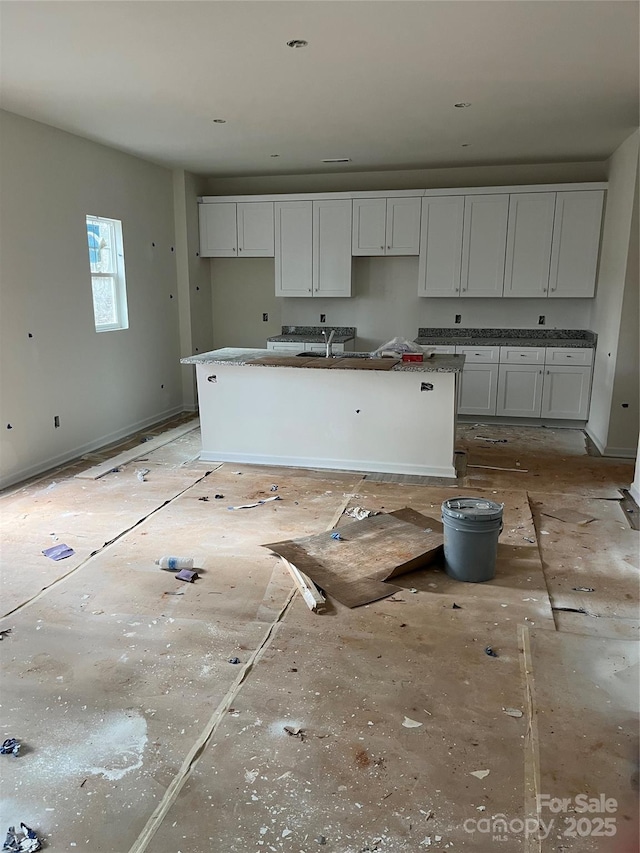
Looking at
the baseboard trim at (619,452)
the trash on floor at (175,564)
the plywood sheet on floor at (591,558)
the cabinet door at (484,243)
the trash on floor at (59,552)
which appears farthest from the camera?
the cabinet door at (484,243)

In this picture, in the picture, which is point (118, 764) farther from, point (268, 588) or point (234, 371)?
point (234, 371)

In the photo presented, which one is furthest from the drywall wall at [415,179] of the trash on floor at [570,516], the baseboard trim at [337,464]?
the trash on floor at [570,516]

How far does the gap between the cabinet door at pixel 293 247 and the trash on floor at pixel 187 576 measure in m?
4.67

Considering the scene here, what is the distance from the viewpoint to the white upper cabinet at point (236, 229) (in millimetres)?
7355

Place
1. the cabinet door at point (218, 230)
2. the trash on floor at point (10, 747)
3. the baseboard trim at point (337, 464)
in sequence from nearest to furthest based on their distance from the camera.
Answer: the trash on floor at point (10, 747)
the baseboard trim at point (337, 464)
the cabinet door at point (218, 230)

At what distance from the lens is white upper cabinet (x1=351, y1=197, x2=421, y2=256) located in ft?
22.6

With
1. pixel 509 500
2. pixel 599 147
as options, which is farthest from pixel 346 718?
pixel 599 147

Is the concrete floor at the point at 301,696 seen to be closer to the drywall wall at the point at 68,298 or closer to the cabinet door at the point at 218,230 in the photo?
the drywall wall at the point at 68,298

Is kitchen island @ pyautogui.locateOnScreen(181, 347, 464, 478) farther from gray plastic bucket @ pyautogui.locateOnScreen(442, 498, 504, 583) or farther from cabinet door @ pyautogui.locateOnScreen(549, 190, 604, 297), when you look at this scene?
cabinet door @ pyautogui.locateOnScreen(549, 190, 604, 297)

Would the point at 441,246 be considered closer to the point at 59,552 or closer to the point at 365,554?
the point at 365,554

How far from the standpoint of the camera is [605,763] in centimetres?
207

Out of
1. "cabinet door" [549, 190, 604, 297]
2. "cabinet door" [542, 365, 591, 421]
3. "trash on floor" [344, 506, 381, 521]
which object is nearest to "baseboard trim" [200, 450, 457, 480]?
"trash on floor" [344, 506, 381, 521]

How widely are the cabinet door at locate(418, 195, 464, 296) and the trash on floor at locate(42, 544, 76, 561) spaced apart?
4.81 meters

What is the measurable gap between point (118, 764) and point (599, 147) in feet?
20.8
